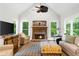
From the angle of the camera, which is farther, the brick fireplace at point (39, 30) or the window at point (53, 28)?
the window at point (53, 28)

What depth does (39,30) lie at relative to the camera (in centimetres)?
1241

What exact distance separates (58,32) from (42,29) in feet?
4.99

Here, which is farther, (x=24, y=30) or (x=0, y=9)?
(x=24, y=30)

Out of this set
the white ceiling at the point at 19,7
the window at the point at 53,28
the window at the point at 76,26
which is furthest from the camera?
the window at the point at 53,28

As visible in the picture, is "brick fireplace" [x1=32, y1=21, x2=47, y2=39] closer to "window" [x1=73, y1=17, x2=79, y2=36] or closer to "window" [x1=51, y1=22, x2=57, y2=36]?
"window" [x1=51, y1=22, x2=57, y2=36]

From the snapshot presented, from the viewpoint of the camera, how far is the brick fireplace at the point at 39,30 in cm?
1223

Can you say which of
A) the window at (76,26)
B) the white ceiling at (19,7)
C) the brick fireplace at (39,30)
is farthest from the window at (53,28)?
the window at (76,26)

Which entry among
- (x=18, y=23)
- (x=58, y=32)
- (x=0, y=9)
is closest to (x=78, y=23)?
(x=58, y=32)

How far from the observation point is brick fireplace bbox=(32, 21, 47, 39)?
482 inches

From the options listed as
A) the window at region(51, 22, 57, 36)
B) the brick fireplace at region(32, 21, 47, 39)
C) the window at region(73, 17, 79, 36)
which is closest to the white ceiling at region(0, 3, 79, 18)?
the window at region(73, 17, 79, 36)

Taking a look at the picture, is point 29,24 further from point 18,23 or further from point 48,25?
point 48,25

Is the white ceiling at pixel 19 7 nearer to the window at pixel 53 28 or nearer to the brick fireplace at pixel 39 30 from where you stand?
the window at pixel 53 28

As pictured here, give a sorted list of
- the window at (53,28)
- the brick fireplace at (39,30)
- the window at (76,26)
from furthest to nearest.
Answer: the window at (53,28) < the brick fireplace at (39,30) < the window at (76,26)

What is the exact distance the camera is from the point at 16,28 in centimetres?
1191
